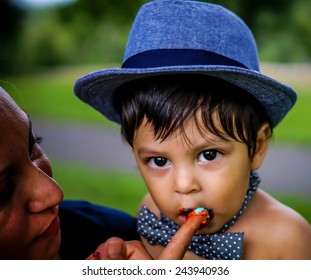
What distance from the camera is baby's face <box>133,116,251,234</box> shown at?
28.9 inches

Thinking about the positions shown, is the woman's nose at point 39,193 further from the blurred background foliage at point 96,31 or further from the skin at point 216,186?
the blurred background foliage at point 96,31

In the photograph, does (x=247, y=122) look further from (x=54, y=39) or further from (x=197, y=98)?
(x=54, y=39)

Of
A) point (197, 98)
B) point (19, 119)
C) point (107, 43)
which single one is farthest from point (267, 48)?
point (19, 119)

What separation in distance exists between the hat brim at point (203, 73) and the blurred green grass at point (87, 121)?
0.96 feet

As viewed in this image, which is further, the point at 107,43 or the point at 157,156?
the point at 107,43

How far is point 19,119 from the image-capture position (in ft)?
2.08

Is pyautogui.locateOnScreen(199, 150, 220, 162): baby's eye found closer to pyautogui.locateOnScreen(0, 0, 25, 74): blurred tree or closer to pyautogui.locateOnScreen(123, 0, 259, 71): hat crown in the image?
pyautogui.locateOnScreen(123, 0, 259, 71): hat crown

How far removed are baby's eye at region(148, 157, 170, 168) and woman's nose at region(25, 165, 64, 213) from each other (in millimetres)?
178

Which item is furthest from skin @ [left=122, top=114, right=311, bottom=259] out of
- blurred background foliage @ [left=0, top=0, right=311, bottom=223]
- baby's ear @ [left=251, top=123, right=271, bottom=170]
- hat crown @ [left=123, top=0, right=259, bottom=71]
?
blurred background foliage @ [left=0, top=0, right=311, bottom=223]

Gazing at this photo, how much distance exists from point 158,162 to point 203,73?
0.48ft

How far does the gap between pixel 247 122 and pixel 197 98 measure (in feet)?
0.30

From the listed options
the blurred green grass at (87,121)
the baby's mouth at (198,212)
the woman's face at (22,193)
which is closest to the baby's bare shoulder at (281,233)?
the baby's mouth at (198,212)

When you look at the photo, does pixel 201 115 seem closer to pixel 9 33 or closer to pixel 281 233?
pixel 281 233

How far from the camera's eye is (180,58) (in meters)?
0.72
